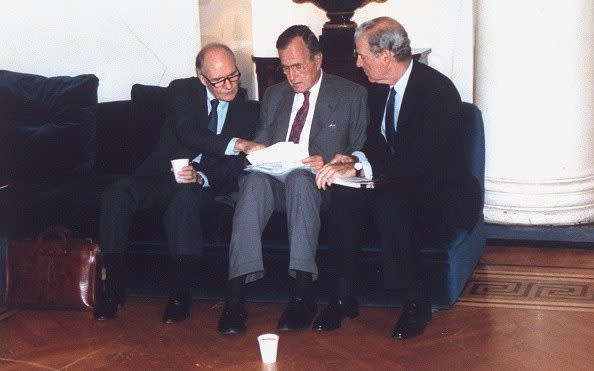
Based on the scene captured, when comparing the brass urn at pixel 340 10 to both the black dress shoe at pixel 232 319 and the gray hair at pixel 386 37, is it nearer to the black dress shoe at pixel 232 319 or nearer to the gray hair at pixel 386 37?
the gray hair at pixel 386 37

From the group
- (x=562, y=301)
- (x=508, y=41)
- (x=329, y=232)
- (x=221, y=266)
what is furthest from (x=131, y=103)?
(x=562, y=301)

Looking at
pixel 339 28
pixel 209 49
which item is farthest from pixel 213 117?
pixel 339 28

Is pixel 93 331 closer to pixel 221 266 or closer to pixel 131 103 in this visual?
pixel 221 266

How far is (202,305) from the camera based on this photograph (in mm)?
4625

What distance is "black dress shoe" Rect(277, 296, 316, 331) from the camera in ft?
13.8

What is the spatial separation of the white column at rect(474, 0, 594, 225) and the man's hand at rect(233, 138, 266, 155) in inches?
56.6

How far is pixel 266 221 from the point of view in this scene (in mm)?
4391

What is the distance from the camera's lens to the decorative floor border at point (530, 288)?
14.5 feet

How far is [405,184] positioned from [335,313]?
0.56 metres

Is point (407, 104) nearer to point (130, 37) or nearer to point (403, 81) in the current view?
point (403, 81)

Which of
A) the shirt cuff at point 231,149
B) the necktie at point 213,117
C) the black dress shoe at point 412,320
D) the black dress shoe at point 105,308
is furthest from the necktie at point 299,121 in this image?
the black dress shoe at point 105,308

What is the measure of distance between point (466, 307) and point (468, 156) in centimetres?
60

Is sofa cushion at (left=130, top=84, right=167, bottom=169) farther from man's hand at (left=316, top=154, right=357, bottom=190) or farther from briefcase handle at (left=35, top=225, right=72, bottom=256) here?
man's hand at (left=316, top=154, right=357, bottom=190)

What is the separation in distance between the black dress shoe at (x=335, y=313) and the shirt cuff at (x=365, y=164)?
48cm
